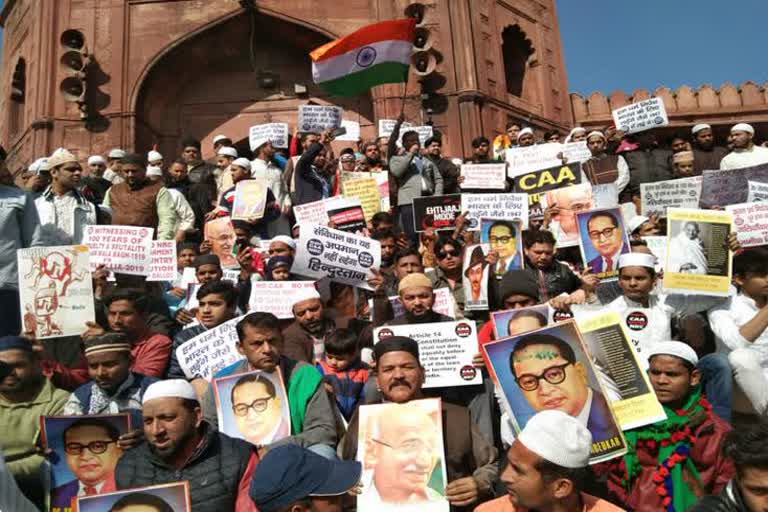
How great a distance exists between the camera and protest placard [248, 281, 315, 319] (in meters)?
5.74

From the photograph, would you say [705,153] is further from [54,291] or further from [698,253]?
[54,291]

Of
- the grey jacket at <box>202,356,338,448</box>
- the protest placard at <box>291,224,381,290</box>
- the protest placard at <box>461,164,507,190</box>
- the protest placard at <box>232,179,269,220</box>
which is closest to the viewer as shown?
the grey jacket at <box>202,356,338,448</box>

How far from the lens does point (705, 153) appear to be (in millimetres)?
9148

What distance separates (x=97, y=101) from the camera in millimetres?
14688

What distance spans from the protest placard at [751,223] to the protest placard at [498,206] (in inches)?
83.2

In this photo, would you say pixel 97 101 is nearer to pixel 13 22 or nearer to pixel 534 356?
pixel 13 22

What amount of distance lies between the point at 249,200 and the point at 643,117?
601cm

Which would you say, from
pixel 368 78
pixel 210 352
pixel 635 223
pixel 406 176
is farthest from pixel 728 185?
pixel 368 78

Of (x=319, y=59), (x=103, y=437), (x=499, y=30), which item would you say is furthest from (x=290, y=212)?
(x=499, y=30)

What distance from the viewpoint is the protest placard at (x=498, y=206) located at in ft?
24.2

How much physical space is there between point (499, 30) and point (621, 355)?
47.2 ft

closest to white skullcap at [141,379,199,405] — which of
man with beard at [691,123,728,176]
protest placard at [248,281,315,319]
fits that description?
protest placard at [248,281,315,319]

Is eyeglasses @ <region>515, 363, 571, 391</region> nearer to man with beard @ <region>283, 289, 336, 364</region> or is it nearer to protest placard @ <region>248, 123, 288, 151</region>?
man with beard @ <region>283, 289, 336, 364</region>

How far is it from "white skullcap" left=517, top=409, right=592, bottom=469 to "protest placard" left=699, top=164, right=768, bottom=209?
5541 millimetres
